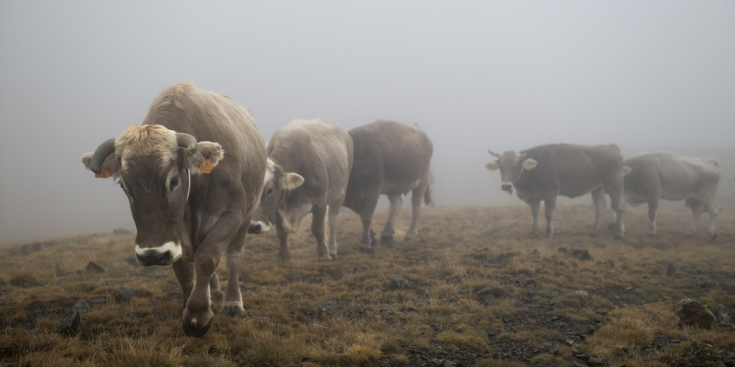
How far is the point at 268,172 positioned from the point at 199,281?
418 cm

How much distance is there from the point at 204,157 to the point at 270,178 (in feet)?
14.0

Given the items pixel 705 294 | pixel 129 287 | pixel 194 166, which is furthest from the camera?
pixel 705 294

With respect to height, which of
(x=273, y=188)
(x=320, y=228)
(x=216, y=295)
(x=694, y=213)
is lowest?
(x=694, y=213)

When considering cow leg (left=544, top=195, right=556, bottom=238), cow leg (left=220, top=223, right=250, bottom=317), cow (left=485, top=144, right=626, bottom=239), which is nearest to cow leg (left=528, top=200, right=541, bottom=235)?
cow (left=485, top=144, right=626, bottom=239)

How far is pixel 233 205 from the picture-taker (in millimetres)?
5195

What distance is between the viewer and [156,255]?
4.07m

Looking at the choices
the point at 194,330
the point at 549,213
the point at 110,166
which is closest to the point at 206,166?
the point at 110,166

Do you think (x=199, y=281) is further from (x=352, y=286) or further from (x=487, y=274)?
(x=487, y=274)

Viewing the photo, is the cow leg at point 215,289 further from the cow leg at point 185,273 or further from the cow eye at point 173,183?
the cow eye at point 173,183

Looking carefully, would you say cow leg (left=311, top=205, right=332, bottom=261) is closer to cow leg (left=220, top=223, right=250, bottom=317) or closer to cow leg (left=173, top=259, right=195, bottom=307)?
cow leg (left=220, top=223, right=250, bottom=317)

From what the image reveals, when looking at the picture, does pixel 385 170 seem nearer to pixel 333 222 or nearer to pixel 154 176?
pixel 333 222

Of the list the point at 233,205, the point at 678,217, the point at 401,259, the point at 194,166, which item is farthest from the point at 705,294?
the point at 678,217

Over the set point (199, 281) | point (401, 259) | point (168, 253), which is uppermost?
point (168, 253)

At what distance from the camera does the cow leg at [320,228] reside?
10.3m
